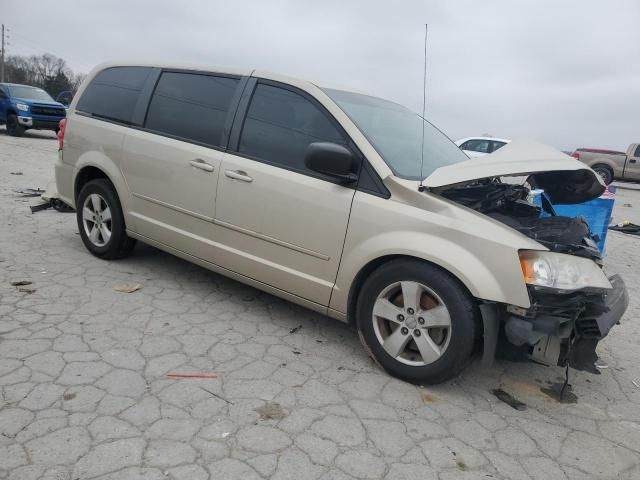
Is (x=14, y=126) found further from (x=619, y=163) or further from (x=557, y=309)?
(x=619, y=163)

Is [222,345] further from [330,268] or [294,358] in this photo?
[330,268]

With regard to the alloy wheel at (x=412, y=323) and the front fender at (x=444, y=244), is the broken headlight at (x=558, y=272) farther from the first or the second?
the alloy wheel at (x=412, y=323)

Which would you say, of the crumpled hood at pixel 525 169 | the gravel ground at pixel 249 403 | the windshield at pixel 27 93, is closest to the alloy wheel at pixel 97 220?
the gravel ground at pixel 249 403

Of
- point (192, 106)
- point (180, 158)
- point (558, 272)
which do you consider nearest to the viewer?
point (558, 272)

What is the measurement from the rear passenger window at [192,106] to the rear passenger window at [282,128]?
0.85 feet

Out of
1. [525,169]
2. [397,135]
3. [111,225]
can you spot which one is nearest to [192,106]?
[111,225]

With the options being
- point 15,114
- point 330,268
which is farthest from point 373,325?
point 15,114

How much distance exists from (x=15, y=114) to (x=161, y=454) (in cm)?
1798

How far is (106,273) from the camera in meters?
4.31

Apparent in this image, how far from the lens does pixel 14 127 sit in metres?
16.8

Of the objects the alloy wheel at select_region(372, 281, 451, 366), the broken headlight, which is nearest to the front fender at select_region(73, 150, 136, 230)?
the alloy wheel at select_region(372, 281, 451, 366)

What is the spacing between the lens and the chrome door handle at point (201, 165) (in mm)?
3609

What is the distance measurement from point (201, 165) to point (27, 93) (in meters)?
17.1

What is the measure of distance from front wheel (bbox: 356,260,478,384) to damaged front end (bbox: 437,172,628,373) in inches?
5.6
